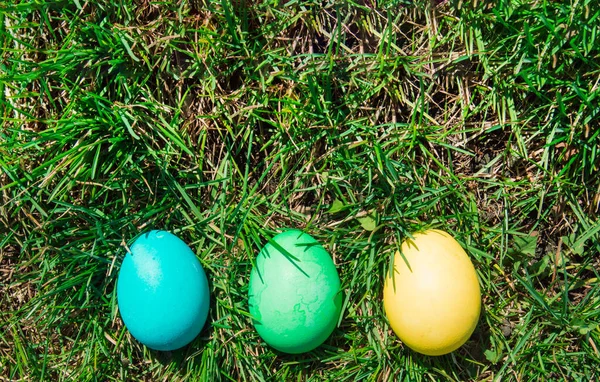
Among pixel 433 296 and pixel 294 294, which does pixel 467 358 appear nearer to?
pixel 433 296

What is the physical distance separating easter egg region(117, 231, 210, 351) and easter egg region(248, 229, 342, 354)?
210mm

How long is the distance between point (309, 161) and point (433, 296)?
67cm

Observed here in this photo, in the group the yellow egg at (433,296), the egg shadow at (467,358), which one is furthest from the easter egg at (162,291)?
the egg shadow at (467,358)

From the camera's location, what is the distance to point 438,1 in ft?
6.74

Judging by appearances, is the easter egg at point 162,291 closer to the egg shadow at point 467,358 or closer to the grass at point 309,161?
the grass at point 309,161

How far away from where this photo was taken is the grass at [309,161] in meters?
2.03

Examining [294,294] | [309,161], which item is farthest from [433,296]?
[309,161]

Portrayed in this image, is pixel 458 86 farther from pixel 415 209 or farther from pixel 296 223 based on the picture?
pixel 296 223

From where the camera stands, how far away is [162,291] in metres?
1.86

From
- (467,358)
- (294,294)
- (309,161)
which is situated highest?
(309,161)

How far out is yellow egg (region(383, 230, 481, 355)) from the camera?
1.79 meters

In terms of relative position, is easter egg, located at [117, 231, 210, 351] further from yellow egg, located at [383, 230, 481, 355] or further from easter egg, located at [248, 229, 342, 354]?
yellow egg, located at [383, 230, 481, 355]

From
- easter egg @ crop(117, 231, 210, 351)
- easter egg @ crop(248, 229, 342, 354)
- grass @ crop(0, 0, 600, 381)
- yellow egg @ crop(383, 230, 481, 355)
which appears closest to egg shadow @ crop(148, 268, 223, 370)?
grass @ crop(0, 0, 600, 381)

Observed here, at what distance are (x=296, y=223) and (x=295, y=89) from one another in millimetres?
513
